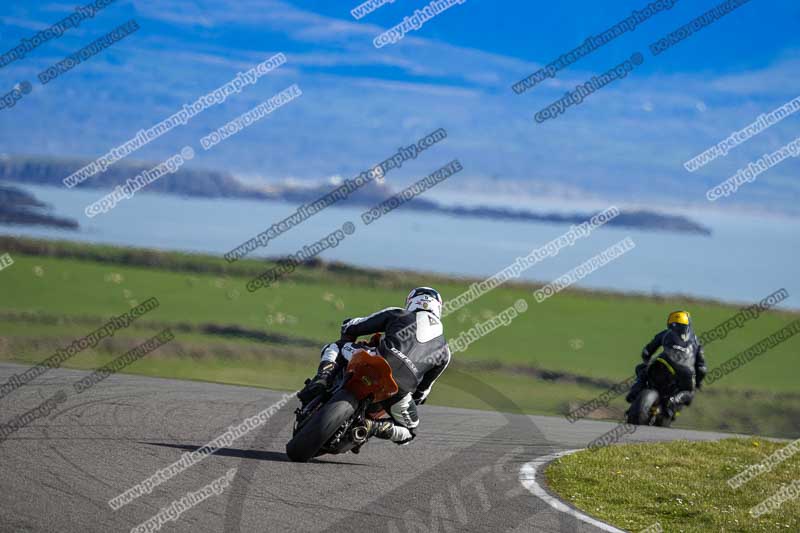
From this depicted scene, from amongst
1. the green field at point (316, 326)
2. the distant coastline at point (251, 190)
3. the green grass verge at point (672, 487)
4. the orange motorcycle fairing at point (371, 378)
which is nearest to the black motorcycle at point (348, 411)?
the orange motorcycle fairing at point (371, 378)

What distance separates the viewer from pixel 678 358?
18656mm

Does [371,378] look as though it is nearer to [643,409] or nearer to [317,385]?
[317,385]

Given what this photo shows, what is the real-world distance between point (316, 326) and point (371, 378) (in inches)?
1354

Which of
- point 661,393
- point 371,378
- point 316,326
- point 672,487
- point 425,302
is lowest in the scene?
point 316,326

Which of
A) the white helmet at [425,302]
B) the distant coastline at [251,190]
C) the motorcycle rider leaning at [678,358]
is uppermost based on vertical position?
the white helmet at [425,302]

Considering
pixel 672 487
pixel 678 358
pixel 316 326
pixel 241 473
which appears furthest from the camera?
pixel 316 326

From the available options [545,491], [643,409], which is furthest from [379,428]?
[643,409]

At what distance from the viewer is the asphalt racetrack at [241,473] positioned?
841cm

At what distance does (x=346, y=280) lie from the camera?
58031 millimetres

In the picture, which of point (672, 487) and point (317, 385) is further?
point (672, 487)

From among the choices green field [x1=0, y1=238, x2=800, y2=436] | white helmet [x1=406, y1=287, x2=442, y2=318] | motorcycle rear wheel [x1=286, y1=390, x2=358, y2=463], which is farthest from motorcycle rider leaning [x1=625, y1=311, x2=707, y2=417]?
motorcycle rear wheel [x1=286, y1=390, x2=358, y2=463]

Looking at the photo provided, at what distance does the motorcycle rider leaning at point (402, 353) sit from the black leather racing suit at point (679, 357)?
25.8 feet

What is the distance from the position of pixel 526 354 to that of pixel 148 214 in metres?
50.2

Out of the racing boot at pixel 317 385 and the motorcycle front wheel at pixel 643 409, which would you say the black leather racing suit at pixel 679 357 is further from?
the racing boot at pixel 317 385
